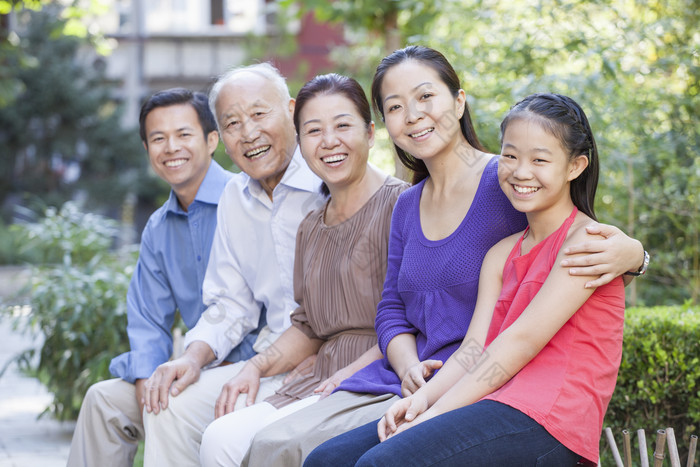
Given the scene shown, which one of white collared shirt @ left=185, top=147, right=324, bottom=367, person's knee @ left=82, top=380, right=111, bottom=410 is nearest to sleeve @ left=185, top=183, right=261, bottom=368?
white collared shirt @ left=185, top=147, right=324, bottom=367

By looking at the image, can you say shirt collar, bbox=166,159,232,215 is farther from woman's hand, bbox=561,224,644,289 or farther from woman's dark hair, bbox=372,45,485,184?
woman's hand, bbox=561,224,644,289

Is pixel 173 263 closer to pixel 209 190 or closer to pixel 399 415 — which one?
pixel 209 190

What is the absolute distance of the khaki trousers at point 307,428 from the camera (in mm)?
2363

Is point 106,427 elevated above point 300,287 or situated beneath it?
situated beneath

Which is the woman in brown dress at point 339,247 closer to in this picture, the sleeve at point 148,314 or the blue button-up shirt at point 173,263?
the sleeve at point 148,314

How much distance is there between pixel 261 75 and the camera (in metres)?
Result: 3.40

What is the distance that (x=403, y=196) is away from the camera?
9.20 ft

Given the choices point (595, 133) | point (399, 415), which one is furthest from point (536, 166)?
point (595, 133)

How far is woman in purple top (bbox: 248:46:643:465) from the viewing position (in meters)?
2.44

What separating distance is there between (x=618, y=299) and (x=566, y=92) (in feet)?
8.36

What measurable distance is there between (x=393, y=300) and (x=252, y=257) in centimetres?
89

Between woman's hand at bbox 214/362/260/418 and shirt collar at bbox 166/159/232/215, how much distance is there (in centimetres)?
86

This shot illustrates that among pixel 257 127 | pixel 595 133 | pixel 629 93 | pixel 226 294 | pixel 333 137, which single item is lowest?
→ pixel 226 294

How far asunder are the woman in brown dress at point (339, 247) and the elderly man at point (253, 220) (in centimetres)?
24
